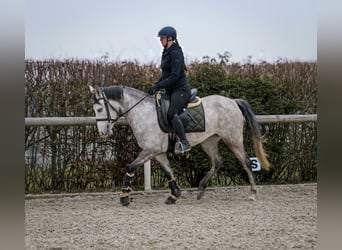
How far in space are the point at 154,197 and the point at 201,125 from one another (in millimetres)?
1335

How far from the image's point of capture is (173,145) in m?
5.96

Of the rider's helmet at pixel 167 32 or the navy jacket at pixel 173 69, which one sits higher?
the rider's helmet at pixel 167 32

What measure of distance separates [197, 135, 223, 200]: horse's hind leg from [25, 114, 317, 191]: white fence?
83cm

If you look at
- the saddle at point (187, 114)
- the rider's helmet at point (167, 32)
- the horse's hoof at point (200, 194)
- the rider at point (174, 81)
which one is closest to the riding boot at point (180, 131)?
the rider at point (174, 81)

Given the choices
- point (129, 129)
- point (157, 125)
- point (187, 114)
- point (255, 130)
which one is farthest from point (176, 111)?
point (129, 129)

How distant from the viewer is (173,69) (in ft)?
18.7

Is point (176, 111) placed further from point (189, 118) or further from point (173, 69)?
point (173, 69)

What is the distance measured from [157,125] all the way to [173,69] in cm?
74

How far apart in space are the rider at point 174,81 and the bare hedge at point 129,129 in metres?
1.22

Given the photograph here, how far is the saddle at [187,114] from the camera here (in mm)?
5914

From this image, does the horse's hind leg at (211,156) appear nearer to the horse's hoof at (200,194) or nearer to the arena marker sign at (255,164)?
the horse's hoof at (200,194)

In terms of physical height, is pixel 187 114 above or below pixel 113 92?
below

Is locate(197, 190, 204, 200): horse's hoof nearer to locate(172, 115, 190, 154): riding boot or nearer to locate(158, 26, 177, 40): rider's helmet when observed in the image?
locate(172, 115, 190, 154): riding boot
